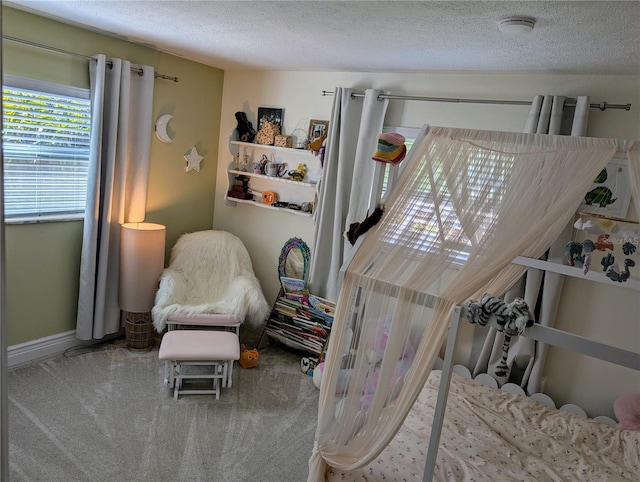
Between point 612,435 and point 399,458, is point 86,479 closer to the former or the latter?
point 399,458

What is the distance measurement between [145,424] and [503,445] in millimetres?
2066

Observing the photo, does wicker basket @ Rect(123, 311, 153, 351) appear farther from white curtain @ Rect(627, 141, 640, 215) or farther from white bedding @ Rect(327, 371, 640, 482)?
white curtain @ Rect(627, 141, 640, 215)

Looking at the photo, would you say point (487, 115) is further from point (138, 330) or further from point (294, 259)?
point (138, 330)

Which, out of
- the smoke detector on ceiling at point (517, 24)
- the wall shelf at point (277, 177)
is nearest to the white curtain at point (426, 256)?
the smoke detector on ceiling at point (517, 24)

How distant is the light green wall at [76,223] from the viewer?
3271 mm

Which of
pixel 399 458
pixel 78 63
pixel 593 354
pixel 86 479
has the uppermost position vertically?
pixel 78 63

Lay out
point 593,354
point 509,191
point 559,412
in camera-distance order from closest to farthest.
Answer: point 593,354, point 509,191, point 559,412

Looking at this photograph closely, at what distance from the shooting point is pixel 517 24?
199cm

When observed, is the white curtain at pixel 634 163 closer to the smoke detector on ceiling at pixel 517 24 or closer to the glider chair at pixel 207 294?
the smoke detector on ceiling at pixel 517 24

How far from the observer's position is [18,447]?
8.80 feet

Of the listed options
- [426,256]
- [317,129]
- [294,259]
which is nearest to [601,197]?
[426,256]

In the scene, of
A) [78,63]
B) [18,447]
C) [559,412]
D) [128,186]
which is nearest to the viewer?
[18,447]

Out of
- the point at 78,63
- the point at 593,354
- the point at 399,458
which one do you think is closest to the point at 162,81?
the point at 78,63

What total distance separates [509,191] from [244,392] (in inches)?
90.4
